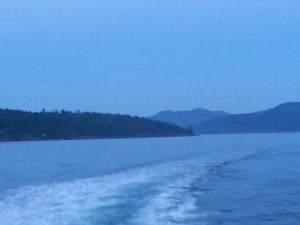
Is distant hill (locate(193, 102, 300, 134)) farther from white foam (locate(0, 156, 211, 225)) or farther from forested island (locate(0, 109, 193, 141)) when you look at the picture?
white foam (locate(0, 156, 211, 225))

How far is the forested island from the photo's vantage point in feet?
339

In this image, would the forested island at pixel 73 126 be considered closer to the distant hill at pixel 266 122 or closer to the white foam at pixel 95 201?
the distant hill at pixel 266 122

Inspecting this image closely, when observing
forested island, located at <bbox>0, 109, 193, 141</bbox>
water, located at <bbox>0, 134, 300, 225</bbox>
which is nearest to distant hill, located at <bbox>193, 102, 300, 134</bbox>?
forested island, located at <bbox>0, 109, 193, 141</bbox>

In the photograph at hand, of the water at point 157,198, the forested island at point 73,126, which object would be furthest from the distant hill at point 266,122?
the water at point 157,198

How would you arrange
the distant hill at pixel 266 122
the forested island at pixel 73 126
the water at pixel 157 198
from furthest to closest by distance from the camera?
the distant hill at pixel 266 122
the forested island at pixel 73 126
the water at pixel 157 198

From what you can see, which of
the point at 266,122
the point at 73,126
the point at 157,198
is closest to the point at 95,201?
the point at 157,198

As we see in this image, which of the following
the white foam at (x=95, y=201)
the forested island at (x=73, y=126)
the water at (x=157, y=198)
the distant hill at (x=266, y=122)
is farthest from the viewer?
the distant hill at (x=266, y=122)

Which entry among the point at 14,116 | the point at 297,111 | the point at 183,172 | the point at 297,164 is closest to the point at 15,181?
the point at 183,172

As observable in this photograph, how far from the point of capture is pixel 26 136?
107m

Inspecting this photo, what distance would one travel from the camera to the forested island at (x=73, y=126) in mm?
103375

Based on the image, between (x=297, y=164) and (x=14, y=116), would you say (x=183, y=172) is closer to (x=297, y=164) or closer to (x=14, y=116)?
(x=297, y=164)

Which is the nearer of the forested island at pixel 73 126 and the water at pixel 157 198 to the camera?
the water at pixel 157 198

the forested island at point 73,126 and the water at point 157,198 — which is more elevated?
the forested island at point 73,126

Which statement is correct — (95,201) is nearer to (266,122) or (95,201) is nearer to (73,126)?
(73,126)
